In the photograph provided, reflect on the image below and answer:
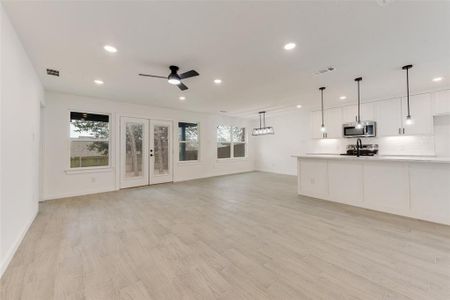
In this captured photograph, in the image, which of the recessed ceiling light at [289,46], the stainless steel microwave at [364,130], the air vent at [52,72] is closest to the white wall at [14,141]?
the air vent at [52,72]

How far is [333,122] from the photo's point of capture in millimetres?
6867

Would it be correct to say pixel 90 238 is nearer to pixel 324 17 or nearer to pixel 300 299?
pixel 300 299

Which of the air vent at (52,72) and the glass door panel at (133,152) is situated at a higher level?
the air vent at (52,72)

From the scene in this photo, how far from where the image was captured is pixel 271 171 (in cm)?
927

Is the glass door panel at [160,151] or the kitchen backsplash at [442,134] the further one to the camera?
the glass door panel at [160,151]

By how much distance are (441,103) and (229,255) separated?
20.9 ft

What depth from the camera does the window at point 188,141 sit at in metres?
7.32

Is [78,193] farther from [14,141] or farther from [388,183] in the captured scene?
[388,183]

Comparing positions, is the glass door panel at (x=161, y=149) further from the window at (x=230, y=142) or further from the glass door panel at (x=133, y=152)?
the window at (x=230, y=142)

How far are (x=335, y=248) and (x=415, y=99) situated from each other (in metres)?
5.38

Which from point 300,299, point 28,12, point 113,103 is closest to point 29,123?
point 28,12

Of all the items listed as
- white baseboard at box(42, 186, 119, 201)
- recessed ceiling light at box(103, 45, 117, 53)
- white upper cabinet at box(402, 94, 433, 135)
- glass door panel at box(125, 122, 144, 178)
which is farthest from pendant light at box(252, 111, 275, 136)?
recessed ceiling light at box(103, 45, 117, 53)

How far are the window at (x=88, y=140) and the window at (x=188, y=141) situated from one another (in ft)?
7.87

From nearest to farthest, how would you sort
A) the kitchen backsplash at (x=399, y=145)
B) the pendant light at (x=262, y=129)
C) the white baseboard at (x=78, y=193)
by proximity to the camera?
1. the white baseboard at (x=78, y=193)
2. the kitchen backsplash at (x=399, y=145)
3. the pendant light at (x=262, y=129)
